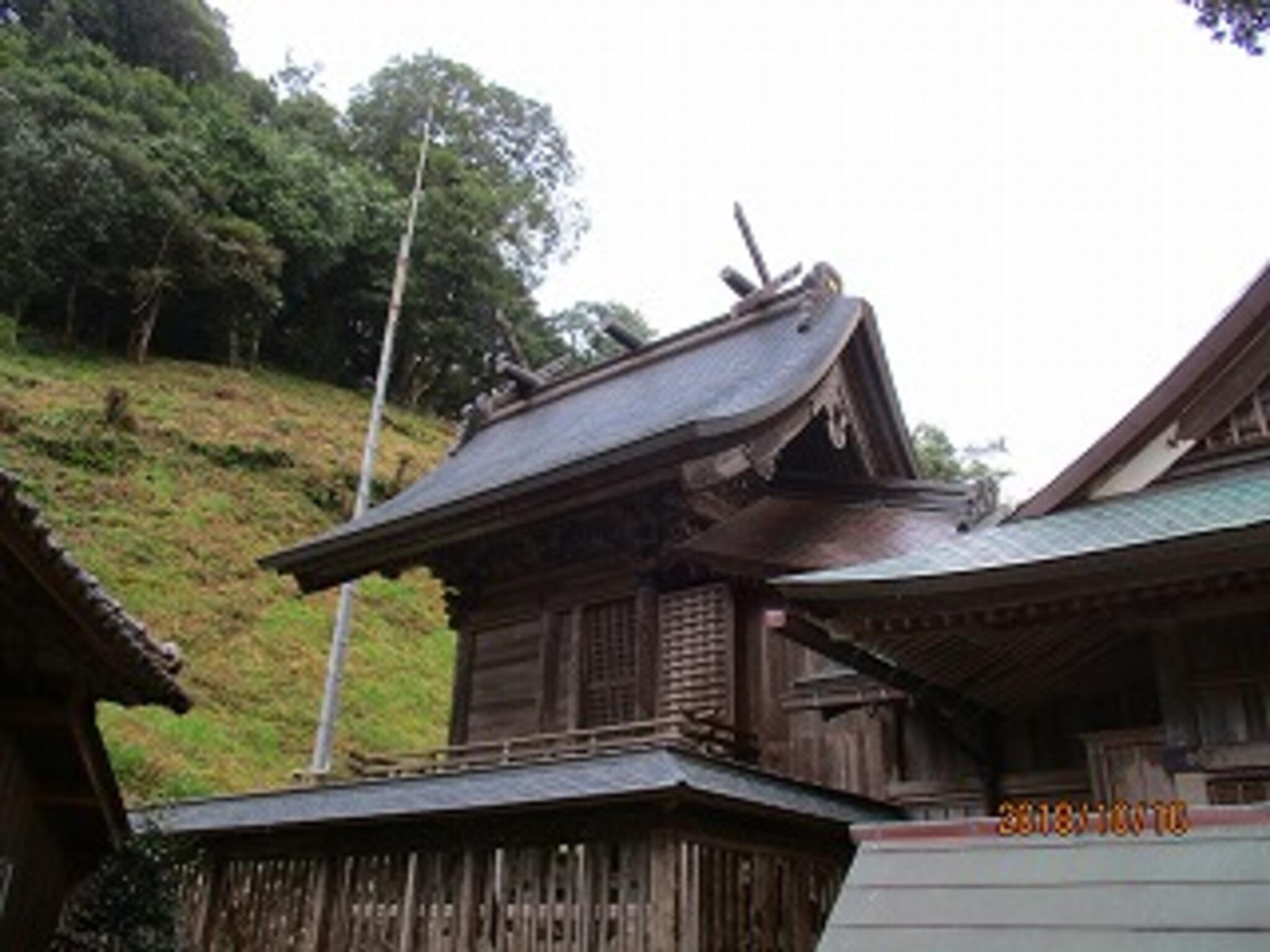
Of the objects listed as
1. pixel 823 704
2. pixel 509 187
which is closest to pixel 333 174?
pixel 509 187

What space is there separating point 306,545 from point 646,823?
6.43m

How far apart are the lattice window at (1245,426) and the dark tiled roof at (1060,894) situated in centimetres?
515

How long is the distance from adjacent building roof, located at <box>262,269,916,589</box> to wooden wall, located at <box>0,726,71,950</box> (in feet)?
14.6

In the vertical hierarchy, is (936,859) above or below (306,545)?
below

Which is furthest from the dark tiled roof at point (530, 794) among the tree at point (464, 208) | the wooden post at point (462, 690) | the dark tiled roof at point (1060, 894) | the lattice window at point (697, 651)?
the tree at point (464, 208)

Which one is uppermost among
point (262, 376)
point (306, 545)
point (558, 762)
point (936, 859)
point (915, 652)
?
point (262, 376)

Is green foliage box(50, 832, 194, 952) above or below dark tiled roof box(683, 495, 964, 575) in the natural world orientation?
below

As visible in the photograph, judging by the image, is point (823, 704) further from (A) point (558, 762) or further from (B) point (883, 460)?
(B) point (883, 460)

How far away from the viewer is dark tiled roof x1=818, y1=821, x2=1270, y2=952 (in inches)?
137

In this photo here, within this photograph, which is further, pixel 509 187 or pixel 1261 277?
pixel 509 187

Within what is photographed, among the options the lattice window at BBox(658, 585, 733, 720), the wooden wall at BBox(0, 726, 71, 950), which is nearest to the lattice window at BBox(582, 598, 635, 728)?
the lattice window at BBox(658, 585, 733, 720)

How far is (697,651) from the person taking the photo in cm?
1128

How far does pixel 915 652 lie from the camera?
8.66m

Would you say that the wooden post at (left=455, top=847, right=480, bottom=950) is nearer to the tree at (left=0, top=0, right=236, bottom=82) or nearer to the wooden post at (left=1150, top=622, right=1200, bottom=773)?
the wooden post at (left=1150, top=622, right=1200, bottom=773)
